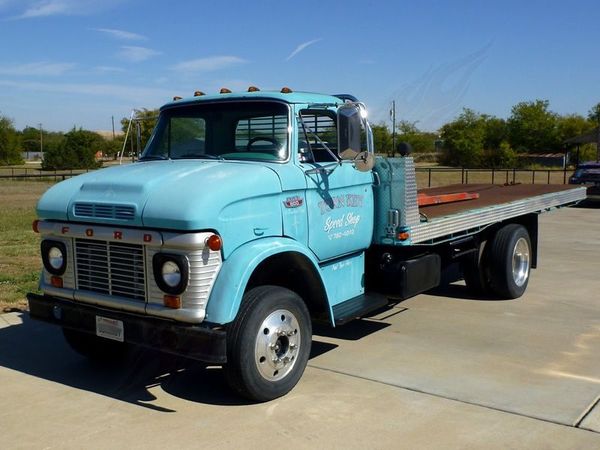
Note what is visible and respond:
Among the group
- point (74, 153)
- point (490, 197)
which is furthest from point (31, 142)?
point (490, 197)

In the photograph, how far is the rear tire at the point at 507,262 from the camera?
307 inches

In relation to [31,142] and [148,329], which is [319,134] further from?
[31,142]

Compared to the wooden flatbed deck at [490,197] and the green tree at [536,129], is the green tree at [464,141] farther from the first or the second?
the wooden flatbed deck at [490,197]

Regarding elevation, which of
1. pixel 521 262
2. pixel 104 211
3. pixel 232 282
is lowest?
pixel 521 262

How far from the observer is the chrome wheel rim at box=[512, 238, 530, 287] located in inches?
323

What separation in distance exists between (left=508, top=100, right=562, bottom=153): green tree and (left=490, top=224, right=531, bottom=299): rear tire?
71.2 meters

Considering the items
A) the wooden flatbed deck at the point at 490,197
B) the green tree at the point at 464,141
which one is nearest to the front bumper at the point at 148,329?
the wooden flatbed deck at the point at 490,197

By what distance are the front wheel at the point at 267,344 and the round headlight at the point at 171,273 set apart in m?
0.48

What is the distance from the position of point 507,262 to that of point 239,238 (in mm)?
4394

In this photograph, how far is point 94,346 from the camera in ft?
18.6

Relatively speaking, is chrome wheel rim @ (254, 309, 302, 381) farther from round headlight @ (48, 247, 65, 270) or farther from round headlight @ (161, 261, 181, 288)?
round headlight @ (48, 247, 65, 270)

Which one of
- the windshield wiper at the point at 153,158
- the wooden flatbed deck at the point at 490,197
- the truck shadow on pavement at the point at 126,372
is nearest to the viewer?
the truck shadow on pavement at the point at 126,372

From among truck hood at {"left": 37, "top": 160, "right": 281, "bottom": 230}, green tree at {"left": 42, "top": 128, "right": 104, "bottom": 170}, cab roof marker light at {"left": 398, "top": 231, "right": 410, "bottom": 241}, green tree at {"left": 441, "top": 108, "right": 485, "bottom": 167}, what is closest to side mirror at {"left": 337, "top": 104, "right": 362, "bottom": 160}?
truck hood at {"left": 37, "top": 160, "right": 281, "bottom": 230}

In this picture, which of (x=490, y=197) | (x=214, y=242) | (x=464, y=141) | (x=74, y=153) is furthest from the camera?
(x=464, y=141)
